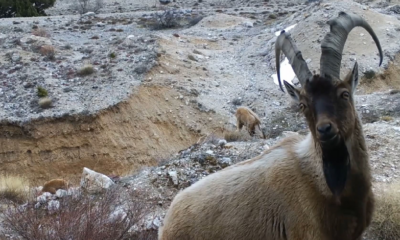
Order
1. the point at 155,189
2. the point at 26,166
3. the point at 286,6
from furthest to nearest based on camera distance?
1. the point at 286,6
2. the point at 26,166
3. the point at 155,189

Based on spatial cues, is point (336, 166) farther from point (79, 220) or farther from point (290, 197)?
point (79, 220)

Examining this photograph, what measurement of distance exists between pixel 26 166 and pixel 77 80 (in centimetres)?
434

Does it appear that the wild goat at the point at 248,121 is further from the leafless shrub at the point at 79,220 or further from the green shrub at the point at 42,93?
the leafless shrub at the point at 79,220

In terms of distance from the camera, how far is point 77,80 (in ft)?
73.3

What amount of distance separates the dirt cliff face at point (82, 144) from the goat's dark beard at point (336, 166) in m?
13.9

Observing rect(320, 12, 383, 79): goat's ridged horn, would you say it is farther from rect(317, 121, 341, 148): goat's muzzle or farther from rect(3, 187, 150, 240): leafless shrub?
rect(3, 187, 150, 240): leafless shrub

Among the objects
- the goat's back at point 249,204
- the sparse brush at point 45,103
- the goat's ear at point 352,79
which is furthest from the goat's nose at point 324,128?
the sparse brush at point 45,103

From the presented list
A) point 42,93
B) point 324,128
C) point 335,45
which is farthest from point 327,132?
point 42,93

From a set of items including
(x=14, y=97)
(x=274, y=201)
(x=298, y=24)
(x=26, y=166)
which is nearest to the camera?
(x=274, y=201)

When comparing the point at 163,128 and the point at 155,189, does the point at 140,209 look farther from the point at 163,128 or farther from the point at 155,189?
the point at 163,128

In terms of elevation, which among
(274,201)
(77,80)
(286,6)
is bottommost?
(286,6)

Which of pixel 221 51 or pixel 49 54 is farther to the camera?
pixel 221 51

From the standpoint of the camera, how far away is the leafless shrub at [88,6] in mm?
51469

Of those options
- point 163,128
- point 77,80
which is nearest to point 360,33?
point 163,128
